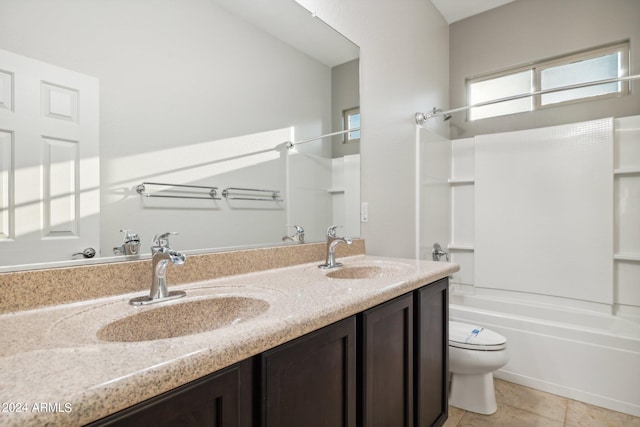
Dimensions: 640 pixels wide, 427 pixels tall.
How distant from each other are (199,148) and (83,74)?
38 centimetres

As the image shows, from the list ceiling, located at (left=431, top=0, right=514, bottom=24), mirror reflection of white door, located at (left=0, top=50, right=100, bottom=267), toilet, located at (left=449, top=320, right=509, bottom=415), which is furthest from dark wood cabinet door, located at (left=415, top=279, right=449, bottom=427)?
ceiling, located at (left=431, top=0, right=514, bottom=24)

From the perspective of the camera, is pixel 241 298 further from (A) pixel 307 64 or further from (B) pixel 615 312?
(B) pixel 615 312

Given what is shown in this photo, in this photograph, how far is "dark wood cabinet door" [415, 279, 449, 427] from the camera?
139 cm

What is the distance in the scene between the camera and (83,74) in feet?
3.11

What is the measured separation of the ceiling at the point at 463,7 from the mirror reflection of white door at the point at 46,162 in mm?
2882

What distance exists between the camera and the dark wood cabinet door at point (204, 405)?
533mm

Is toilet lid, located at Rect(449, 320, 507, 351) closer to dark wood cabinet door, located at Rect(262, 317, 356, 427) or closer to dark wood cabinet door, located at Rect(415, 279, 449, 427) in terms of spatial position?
dark wood cabinet door, located at Rect(415, 279, 449, 427)

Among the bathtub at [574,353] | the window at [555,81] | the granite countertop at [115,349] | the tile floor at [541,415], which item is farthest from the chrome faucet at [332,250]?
the window at [555,81]

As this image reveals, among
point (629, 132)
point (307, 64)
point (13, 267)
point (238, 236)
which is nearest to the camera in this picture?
point (13, 267)

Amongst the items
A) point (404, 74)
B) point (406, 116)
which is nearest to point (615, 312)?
point (406, 116)

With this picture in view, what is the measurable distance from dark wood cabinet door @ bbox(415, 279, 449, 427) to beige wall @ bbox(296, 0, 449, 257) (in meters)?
0.61

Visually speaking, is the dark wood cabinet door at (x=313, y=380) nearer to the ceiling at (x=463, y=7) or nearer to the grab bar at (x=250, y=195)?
the grab bar at (x=250, y=195)

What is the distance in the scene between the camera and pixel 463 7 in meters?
2.92

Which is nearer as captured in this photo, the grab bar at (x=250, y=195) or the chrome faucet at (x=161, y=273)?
the chrome faucet at (x=161, y=273)
